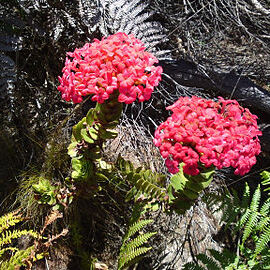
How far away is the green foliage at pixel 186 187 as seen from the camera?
4.56ft

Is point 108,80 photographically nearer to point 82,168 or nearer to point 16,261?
point 82,168

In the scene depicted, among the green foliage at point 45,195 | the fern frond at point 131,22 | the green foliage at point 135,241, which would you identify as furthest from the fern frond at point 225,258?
the fern frond at point 131,22

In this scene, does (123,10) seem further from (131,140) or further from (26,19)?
(131,140)

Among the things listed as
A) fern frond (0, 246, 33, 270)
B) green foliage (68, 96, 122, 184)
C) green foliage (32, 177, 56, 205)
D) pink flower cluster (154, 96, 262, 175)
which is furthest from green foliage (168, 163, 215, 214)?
fern frond (0, 246, 33, 270)

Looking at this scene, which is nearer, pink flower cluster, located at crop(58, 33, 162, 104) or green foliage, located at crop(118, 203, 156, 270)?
pink flower cluster, located at crop(58, 33, 162, 104)

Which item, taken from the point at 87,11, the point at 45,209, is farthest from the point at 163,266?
the point at 87,11

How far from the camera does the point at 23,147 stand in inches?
84.7

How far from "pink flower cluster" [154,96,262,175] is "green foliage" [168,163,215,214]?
5 cm

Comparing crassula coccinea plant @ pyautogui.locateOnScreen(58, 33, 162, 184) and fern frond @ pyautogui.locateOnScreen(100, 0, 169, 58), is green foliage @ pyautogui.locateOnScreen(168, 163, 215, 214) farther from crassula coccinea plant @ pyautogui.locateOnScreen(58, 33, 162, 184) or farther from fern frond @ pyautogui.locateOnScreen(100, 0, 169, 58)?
fern frond @ pyautogui.locateOnScreen(100, 0, 169, 58)

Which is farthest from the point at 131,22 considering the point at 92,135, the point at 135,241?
the point at 135,241

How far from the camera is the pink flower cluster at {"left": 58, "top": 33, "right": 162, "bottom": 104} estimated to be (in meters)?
1.22

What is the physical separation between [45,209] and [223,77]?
5.20 feet

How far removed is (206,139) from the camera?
1295 millimetres

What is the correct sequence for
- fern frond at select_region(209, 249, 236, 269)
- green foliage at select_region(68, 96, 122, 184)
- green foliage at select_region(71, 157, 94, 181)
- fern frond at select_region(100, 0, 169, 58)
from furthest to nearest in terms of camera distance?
1. fern frond at select_region(100, 0, 169, 58)
2. fern frond at select_region(209, 249, 236, 269)
3. green foliage at select_region(71, 157, 94, 181)
4. green foliage at select_region(68, 96, 122, 184)
